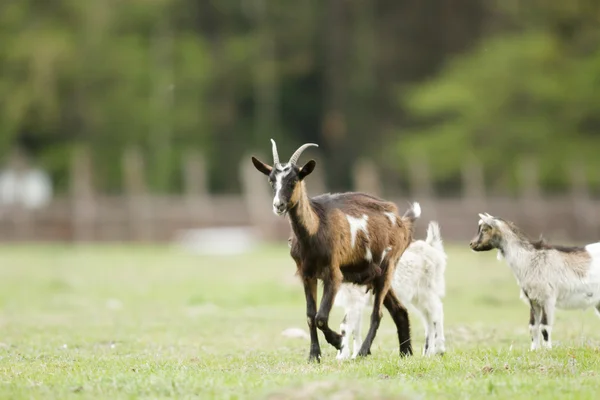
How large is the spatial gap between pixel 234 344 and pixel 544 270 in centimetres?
381

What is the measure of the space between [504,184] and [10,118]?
20344mm

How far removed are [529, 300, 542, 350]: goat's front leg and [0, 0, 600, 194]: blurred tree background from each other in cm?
3002

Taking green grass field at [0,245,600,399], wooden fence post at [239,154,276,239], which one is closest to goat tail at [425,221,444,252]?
green grass field at [0,245,600,399]

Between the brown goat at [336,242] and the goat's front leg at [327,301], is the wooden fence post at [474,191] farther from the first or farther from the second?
the goat's front leg at [327,301]

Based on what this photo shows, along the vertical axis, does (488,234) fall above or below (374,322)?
above

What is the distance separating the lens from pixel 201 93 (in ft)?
166

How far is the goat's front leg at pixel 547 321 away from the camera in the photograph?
11.9 meters

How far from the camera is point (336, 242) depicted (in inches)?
428

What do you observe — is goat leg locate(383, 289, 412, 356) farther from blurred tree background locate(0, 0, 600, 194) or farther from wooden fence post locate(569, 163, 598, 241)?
blurred tree background locate(0, 0, 600, 194)

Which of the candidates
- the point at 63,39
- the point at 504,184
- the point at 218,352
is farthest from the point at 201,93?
the point at 218,352

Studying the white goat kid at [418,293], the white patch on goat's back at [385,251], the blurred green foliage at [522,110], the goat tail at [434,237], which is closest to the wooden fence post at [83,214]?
the blurred green foliage at [522,110]

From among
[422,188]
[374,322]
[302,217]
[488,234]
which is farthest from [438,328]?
[422,188]

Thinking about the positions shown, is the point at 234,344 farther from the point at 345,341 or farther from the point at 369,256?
the point at 369,256

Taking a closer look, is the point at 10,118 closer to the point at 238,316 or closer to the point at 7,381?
the point at 238,316
